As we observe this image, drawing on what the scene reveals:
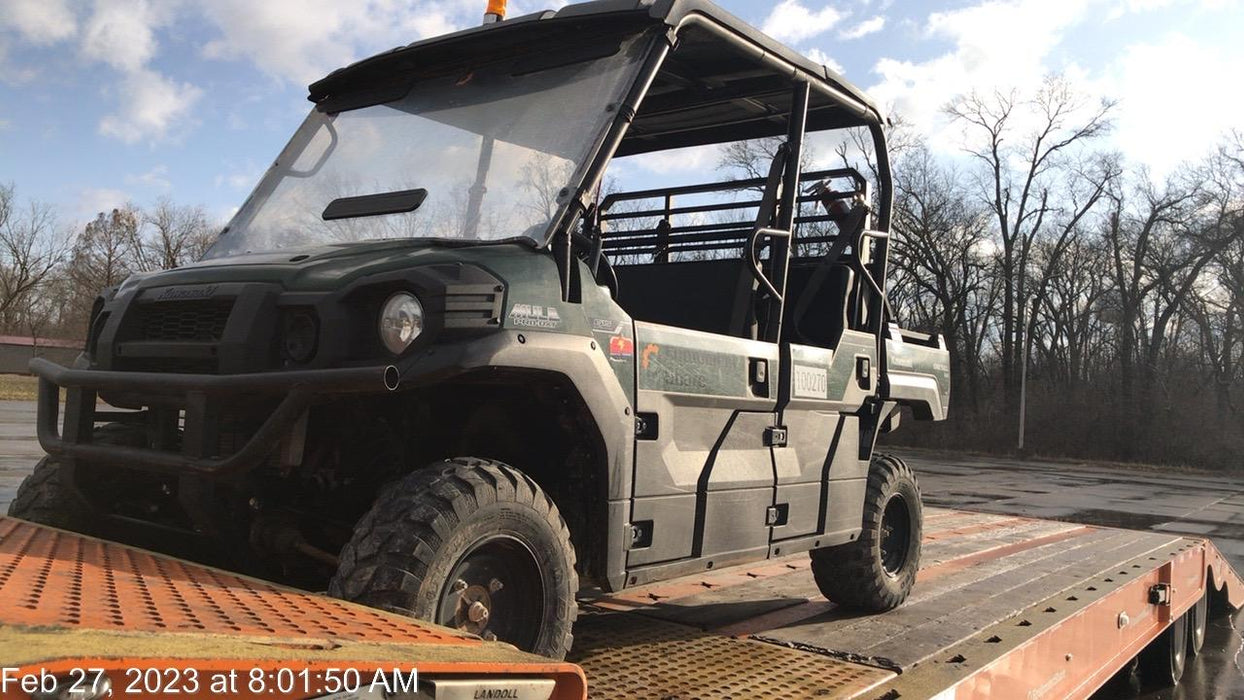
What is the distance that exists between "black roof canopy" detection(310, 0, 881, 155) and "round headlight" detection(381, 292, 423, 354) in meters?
1.32

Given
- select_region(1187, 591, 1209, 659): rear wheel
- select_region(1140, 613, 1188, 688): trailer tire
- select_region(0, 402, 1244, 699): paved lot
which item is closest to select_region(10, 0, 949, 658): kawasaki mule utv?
select_region(1140, 613, 1188, 688): trailer tire

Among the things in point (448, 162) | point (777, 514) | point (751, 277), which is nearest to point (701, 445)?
point (777, 514)

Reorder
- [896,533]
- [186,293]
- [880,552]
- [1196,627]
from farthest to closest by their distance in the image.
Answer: [1196,627]
[896,533]
[880,552]
[186,293]

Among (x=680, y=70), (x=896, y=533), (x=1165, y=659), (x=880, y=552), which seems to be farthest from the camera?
(x=1165, y=659)

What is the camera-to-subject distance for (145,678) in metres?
1.41

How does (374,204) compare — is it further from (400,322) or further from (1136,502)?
(1136,502)

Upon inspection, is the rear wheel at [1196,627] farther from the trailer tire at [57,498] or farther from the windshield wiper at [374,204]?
the trailer tire at [57,498]

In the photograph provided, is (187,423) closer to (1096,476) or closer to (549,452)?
(549,452)

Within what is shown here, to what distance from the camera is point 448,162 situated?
3482 millimetres

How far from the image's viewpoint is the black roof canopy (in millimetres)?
Result: 3473

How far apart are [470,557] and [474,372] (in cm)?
51

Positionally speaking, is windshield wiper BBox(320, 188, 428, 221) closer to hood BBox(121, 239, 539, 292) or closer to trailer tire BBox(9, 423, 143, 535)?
hood BBox(121, 239, 539, 292)

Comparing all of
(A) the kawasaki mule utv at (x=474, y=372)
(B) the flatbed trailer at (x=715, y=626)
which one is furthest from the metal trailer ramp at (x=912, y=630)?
(A) the kawasaki mule utv at (x=474, y=372)

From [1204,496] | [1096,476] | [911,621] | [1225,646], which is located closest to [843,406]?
[911,621]
